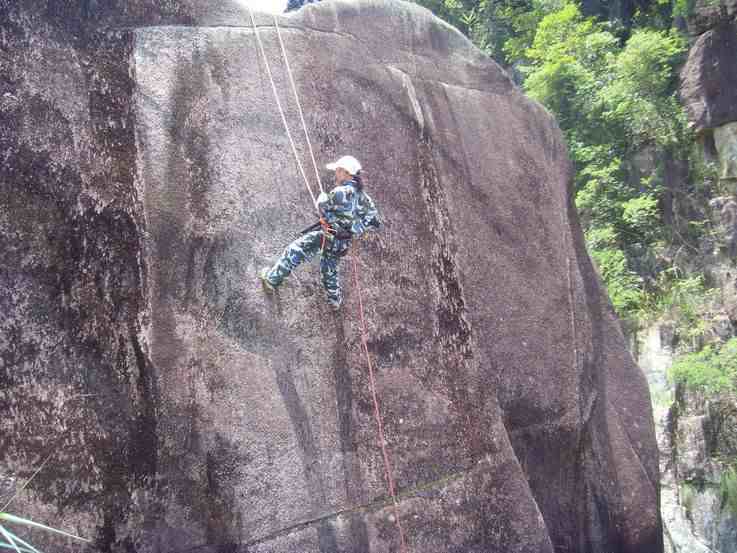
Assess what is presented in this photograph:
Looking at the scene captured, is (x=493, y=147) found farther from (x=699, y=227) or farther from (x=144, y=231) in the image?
(x=699, y=227)

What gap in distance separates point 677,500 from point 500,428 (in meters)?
6.28

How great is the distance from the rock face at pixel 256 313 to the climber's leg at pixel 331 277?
0.46 ft

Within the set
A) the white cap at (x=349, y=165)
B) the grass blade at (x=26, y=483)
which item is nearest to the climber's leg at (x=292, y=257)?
the white cap at (x=349, y=165)

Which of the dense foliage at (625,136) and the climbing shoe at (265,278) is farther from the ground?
the dense foliage at (625,136)

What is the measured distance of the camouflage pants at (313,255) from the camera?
16.3ft

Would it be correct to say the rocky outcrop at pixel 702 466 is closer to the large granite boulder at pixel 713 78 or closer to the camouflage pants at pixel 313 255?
the large granite boulder at pixel 713 78

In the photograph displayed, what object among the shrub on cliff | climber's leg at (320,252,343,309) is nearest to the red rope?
climber's leg at (320,252,343,309)

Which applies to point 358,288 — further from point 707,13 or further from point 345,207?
point 707,13

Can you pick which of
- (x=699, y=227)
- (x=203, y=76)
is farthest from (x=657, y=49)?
(x=203, y=76)

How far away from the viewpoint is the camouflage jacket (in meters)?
4.99

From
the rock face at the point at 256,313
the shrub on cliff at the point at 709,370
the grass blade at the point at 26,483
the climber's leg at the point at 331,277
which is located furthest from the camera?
the shrub on cliff at the point at 709,370

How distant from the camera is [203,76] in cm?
517

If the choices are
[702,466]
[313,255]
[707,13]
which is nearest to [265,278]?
[313,255]

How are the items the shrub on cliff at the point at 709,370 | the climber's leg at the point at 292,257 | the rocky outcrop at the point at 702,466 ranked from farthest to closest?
the shrub on cliff at the point at 709,370 < the rocky outcrop at the point at 702,466 < the climber's leg at the point at 292,257
